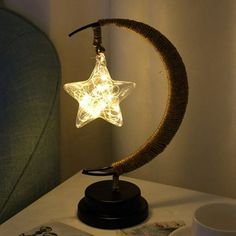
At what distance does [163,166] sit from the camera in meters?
1.09

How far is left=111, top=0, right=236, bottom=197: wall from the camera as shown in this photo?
0.95 m

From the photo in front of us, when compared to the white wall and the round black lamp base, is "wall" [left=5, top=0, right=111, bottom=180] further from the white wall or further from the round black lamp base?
the round black lamp base

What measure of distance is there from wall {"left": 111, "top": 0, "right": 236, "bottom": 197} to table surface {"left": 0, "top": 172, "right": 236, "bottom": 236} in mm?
→ 119

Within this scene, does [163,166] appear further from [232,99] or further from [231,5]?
[231,5]

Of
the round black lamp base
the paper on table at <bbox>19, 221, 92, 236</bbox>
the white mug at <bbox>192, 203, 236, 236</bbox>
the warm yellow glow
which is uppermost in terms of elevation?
the warm yellow glow

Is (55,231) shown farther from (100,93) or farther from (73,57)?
(73,57)

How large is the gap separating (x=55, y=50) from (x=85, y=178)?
0.33 metres

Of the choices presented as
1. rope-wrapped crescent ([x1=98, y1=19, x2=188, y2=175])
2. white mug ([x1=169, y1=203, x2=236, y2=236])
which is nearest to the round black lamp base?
rope-wrapped crescent ([x1=98, y1=19, x2=188, y2=175])

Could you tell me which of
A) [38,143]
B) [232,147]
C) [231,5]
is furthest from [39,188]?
[231,5]

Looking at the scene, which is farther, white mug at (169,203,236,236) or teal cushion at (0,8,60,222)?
teal cushion at (0,8,60,222)

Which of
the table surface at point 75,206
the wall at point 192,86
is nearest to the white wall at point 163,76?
the wall at point 192,86

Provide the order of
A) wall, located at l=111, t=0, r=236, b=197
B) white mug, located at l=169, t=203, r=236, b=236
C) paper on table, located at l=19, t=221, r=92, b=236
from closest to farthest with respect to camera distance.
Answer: white mug, located at l=169, t=203, r=236, b=236
paper on table, located at l=19, t=221, r=92, b=236
wall, located at l=111, t=0, r=236, b=197

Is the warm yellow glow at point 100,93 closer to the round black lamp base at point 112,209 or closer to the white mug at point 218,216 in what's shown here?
the round black lamp base at point 112,209

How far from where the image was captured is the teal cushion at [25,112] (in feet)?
2.75
